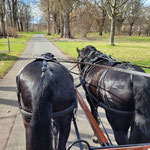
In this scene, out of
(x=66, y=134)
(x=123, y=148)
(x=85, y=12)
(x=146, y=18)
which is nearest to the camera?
(x=123, y=148)

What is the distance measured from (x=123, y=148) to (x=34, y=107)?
1.02 meters

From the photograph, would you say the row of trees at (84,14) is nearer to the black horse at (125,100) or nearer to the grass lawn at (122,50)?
the grass lawn at (122,50)

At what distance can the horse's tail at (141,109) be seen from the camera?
5.90ft

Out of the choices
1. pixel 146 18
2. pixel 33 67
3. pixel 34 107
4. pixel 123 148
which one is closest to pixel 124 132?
pixel 123 148

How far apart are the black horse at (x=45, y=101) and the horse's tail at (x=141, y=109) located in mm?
809

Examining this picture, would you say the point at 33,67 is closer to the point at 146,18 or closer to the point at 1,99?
the point at 1,99

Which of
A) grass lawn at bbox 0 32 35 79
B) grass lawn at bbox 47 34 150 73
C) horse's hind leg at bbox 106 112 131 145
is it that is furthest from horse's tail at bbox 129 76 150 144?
grass lawn at bbox 0 32 35 79

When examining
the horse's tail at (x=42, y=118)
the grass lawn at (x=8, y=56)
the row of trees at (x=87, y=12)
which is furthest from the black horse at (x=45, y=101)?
the row of trees at (x=87, y=12)

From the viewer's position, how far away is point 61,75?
1.90 metres

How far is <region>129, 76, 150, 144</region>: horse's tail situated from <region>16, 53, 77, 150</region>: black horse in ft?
→ 2.66

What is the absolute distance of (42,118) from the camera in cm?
156

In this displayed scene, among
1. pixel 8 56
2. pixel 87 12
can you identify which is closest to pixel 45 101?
pixel 8 56

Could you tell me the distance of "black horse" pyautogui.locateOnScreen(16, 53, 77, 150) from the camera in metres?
1.57

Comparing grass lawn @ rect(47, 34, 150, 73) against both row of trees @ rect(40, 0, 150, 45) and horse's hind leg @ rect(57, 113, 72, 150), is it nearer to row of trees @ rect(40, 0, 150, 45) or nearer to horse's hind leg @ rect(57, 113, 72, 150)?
row of trees @ rect(40, 0, 150, 45)
